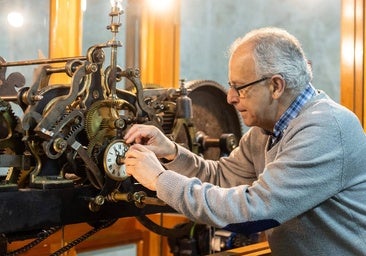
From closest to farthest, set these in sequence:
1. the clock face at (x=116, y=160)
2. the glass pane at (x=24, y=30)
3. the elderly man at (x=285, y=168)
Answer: the elderly man at (x=285, y=168) → the clock face at (x=116, y=160) → the glass pane at (x=24, y=30)

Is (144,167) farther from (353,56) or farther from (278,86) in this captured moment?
(353,56)

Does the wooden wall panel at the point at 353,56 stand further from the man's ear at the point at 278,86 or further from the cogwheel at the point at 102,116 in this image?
the cogwheel at the point at 102,116

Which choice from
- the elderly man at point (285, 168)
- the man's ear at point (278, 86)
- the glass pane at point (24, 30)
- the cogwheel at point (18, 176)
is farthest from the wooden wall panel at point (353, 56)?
the cogwheel at point (18, 176)

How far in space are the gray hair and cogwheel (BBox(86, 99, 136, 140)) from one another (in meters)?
0.41

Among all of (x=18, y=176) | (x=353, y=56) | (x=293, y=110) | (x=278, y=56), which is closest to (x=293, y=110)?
(x=293, y=110)

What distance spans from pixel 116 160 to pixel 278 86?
51 centimetres

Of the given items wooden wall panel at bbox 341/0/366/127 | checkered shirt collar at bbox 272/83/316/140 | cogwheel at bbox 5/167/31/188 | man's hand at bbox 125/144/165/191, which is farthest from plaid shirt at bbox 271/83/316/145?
wooden wall panel at bbox 341/0/366/127

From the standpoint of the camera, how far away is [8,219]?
4.43 ft

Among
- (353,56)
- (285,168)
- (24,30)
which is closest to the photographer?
(285,168)

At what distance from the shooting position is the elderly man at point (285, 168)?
1424 mm

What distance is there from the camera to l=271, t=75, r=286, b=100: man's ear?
5.17ft

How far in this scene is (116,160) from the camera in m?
Result: 1.59

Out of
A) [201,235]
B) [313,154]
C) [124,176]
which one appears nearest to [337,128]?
[313,154]

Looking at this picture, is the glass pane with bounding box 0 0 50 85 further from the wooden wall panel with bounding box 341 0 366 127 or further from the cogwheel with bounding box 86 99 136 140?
the wooden wall panel with bounding box 341 0 366 127
